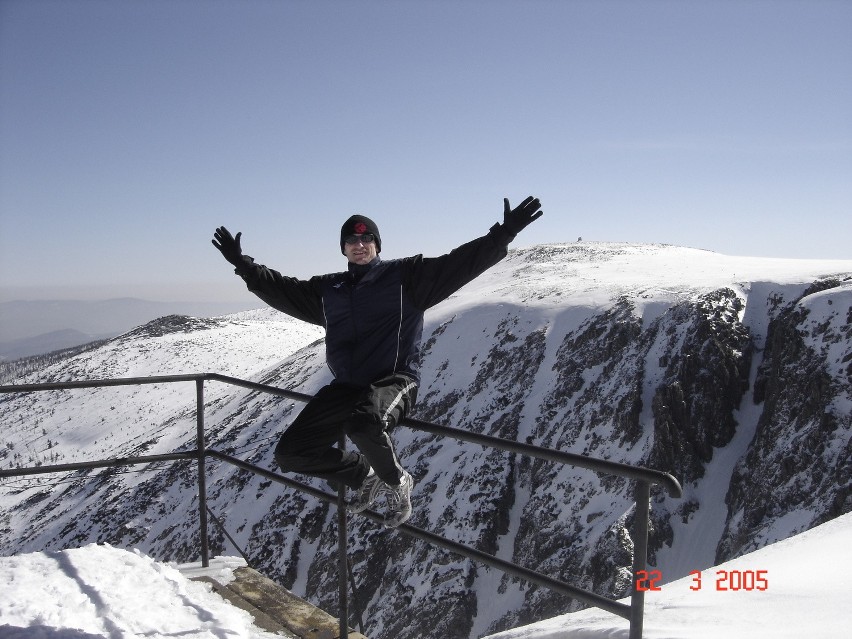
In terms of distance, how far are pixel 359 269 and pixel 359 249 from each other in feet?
0.47

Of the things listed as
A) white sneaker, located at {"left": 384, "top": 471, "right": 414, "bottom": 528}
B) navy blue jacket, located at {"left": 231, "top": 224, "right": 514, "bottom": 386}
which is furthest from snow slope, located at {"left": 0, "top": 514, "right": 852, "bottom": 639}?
navy blue jacket, located at {"left": 231, "top": 224, "right": 514, "bottom": 386}

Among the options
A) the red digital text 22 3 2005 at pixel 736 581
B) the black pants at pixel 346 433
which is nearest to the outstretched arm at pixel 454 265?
the black pants at pixel 346 433

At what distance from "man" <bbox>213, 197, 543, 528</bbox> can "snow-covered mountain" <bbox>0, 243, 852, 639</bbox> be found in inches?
902

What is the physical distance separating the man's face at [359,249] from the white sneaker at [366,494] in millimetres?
1465

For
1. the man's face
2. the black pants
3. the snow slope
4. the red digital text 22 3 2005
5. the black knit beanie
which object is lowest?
the red digital text 22 3 2005

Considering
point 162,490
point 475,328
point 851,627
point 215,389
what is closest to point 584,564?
point 475,328

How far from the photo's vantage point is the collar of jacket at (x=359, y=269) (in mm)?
4137

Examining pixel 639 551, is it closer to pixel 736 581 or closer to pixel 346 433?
pixel 346 433

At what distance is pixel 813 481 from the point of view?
27375 mm

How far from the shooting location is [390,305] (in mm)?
3926

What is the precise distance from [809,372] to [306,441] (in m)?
33.4

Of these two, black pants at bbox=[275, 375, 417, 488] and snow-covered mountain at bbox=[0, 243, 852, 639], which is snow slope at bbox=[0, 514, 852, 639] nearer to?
black pants at bbox=[275, 375, 417, 488]

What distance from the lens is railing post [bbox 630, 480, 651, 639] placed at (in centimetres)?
238

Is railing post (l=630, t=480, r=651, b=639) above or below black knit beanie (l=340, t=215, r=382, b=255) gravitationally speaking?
below
